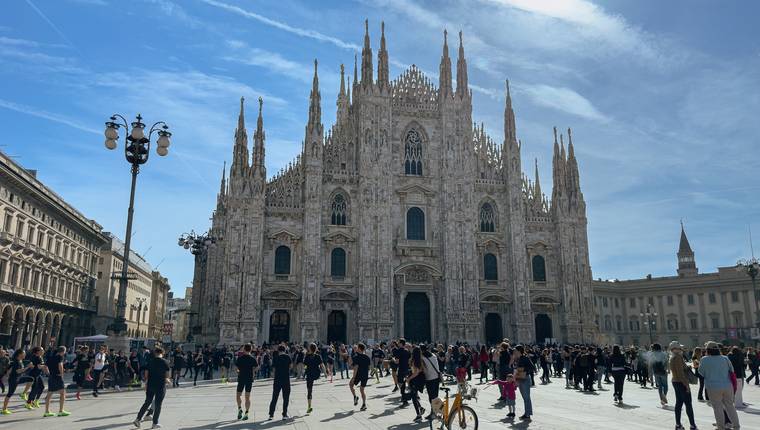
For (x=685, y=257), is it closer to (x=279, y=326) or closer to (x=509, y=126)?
(x=509, y=126)

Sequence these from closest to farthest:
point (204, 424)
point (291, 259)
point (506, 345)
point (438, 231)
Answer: point (204, 424) → point (506, 345) → point (291, 259) → point (438, 231)

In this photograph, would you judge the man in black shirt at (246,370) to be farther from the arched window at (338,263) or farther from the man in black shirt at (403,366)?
the arched window at (338,263)

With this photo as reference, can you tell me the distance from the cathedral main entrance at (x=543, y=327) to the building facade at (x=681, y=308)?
69.7ft

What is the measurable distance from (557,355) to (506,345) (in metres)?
13.7

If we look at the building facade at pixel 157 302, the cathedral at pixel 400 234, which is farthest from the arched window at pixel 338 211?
the building facade at pixel 157 302

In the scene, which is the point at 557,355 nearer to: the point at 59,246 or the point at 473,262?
the point at 473,262

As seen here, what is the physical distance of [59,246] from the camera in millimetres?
46344

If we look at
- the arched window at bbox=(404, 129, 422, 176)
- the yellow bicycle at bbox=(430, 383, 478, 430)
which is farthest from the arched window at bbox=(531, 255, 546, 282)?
the yellow bicycle at bbox=(430, 383, 478, 430)

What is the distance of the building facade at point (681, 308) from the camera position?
6594cm

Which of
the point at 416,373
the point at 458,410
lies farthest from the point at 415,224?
the point at 458,410

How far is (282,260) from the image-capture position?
135 feet

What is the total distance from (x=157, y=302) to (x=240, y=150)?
182ft

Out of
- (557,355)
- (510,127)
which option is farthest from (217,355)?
(510,127)

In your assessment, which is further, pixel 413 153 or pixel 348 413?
pixel 413 153
